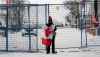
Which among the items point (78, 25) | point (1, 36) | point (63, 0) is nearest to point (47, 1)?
point (63, 0)

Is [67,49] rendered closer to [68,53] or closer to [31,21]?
[68,53]

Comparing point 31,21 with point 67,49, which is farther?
point 31,21

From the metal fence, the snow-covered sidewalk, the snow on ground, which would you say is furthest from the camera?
the metal fence

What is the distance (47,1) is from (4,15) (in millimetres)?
3186

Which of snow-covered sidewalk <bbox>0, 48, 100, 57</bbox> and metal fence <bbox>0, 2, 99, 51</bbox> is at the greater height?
metal fence <bbox>0, 2, 99, 51</bbox>

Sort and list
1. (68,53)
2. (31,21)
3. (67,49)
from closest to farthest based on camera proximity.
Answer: (68,53)
(67,49)
(31,21)

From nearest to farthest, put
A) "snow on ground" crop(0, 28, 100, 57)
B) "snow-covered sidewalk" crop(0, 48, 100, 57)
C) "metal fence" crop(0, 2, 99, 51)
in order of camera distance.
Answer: "snow-covered sidewalk" crop(0, 48, 100, 57), "snow on ground" crop(0, 28, 100, 57), "metal fence" crop(0, 2, 99, 51)

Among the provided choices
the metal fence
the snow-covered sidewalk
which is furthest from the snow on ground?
the metal fence

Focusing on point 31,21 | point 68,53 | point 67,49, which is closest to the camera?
point 68,53

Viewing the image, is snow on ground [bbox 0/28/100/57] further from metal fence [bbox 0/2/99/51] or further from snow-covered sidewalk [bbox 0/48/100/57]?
metal fence [bbox 0/2/99/51]

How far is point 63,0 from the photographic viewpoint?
24609mm

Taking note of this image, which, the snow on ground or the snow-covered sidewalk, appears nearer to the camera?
the snow-covered sidewalk

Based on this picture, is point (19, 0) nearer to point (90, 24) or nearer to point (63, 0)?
point (63, 0)

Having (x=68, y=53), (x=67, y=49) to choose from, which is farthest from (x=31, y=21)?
(x=68, y=53)
